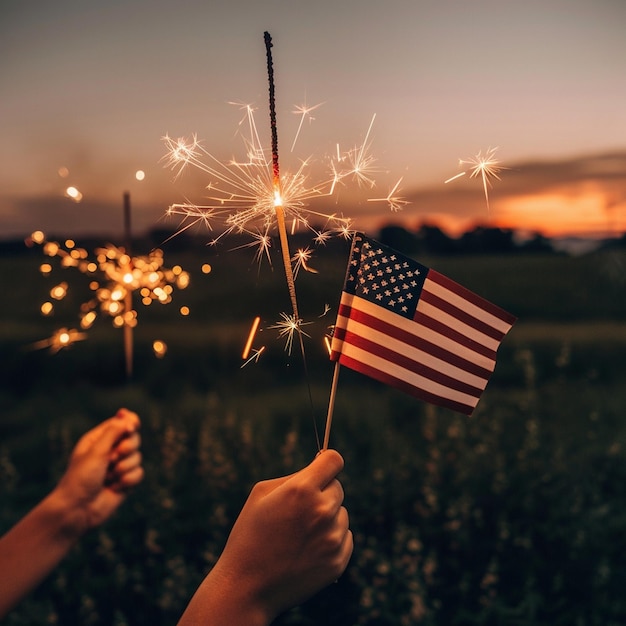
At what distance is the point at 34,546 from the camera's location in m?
2.03

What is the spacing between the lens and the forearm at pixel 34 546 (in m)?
1.92

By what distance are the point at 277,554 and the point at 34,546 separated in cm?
105

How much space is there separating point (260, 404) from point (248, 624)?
2463mm

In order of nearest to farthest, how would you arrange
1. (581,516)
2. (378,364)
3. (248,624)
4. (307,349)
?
(248,624) → (378,364) → (581,516) → (307,349)

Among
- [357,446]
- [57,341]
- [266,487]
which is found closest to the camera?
[266,487]

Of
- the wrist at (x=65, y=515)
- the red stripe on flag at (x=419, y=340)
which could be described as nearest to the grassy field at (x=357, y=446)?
the wrist at (x=65, y=515)

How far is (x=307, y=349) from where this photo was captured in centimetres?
376

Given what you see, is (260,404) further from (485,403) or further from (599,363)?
(599,363)

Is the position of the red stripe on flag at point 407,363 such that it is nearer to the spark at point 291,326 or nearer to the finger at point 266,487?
the spark at point 291,326

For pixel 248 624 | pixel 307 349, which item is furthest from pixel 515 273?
pixel 248 624

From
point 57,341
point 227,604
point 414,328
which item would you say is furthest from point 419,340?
point 57,341

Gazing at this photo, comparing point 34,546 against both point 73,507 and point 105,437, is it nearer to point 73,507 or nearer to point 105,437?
point 73,507

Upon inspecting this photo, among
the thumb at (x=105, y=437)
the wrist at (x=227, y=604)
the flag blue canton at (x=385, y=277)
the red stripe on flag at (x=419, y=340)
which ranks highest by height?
the flag blue canton at (x=385, y=277)

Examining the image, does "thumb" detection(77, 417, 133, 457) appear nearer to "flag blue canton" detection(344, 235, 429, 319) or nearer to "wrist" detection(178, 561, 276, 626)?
"wrist" detection(178, 561, 276, 626)
